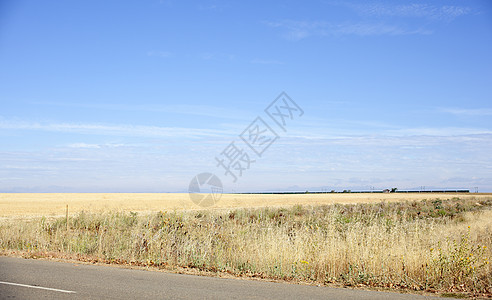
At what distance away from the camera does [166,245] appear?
13797 mm

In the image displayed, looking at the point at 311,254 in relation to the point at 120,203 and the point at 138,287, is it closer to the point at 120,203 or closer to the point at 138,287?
the point at 138,287

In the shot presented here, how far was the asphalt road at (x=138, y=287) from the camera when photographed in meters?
8.38

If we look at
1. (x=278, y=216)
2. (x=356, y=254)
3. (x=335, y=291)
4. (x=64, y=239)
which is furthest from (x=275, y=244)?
(x=278, y=216)

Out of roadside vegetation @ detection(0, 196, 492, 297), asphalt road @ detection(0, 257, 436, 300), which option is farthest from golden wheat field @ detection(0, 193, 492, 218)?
asphalt road @ detection(0, 257, 436, 300)

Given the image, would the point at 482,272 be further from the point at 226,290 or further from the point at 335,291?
the point at 226,290

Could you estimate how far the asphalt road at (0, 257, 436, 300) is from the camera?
8.38 m

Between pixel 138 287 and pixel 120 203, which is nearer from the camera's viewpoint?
pixel 138 287

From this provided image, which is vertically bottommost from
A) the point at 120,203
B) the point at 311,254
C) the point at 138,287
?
the point at 120,203

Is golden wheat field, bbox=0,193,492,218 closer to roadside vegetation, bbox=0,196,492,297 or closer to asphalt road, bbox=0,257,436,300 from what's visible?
roadside vegetation, bbox=0,196,492,297

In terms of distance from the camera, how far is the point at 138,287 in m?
9.16

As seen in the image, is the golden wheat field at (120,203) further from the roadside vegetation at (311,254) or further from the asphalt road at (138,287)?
the asphalt road at (138,287)

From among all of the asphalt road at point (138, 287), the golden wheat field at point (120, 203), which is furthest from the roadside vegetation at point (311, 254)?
the golden wheat field at point (120, 203)

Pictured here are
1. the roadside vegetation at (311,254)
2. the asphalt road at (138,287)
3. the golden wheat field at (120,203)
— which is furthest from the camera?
the golden wheat field at (120,203)

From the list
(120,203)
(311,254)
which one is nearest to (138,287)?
(311,254)
